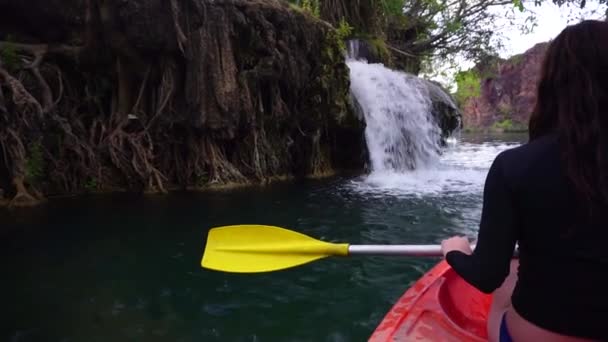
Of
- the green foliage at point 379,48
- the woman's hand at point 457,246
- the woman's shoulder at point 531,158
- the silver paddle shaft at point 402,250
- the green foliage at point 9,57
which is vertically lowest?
the silver paddle shaft at point 402,250

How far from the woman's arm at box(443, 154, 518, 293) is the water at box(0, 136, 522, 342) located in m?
1.41

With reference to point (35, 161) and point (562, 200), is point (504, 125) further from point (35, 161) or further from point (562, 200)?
point (562, 200)

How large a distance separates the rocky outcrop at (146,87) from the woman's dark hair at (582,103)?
6131 mm

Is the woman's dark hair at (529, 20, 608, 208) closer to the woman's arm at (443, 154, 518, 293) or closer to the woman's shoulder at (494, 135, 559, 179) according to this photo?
the woman's shoulder at (494, 135, 559, 179)

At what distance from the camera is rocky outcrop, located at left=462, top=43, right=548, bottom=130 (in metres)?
47.3

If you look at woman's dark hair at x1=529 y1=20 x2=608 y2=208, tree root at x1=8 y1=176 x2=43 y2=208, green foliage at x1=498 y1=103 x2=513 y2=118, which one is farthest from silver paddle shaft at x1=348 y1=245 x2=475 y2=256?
green foliage at x1=498 y1=103 x2=513 y2=118

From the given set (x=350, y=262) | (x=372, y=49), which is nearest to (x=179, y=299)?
(x=350, y=262)

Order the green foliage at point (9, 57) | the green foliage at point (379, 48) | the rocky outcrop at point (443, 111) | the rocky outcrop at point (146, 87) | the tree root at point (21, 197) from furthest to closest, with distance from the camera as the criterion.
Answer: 1. the green foliage at point (379, 48)
2. the rocky outcrop at point (443, 111)
3. the green foliage at point (9, 57)
4. the rocky outcrop at point (146, 87)
5. the tree root at point (21, 197)

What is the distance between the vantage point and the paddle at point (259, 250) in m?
2.28

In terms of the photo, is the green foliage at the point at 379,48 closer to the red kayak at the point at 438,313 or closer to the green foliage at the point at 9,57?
the green foliage at the point at 9,57

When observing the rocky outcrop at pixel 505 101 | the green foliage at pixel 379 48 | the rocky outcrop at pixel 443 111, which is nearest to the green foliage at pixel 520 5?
the rocky outcrop at pixel 443 111

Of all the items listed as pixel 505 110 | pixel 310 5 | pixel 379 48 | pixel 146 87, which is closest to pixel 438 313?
pixel 146 87

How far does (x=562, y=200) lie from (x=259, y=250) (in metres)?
1.63

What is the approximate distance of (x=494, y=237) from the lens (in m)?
1.17
